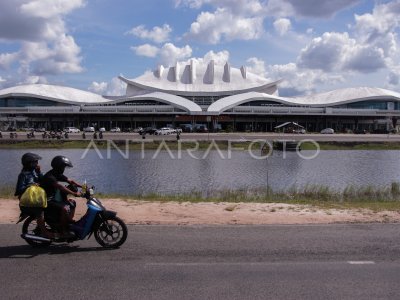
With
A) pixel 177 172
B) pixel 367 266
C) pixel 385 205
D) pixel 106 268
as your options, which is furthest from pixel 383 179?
pixel 106 268

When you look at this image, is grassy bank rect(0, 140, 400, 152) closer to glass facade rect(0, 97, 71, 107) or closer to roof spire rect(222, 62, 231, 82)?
glass facade rect(0, 97, 71, 107)

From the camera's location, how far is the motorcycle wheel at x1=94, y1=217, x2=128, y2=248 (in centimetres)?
887

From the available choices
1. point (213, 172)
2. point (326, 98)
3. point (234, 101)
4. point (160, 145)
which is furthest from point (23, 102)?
point (213, 172)

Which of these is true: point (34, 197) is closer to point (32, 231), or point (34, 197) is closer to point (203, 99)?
point (32, 231)

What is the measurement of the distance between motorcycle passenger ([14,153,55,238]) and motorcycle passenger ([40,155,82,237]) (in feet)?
0.66

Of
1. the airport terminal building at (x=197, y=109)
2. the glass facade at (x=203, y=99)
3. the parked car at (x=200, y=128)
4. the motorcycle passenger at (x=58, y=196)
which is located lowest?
the motorcycle passenger at (x=58, y=196)

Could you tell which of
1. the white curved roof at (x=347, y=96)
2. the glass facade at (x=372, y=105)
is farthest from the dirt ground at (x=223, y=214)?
the glass facade at (x=372, y=105)

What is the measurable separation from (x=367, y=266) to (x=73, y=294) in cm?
456

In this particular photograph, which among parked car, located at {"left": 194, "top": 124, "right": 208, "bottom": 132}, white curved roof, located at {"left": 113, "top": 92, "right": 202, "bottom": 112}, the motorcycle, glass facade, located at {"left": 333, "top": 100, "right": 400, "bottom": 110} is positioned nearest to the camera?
the motorcycle

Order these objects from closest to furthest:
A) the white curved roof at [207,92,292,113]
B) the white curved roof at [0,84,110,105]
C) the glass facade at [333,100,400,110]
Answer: the white curved roof at [207,92,292,113] < the white curved roof at [0,84,110,105] < the glass facade at [333,100,400,110]

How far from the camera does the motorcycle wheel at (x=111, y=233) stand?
8867 millimetres

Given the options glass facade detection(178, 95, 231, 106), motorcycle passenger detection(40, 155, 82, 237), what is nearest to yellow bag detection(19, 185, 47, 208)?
motorcycle passenger detection(40, 155, 82, 237)

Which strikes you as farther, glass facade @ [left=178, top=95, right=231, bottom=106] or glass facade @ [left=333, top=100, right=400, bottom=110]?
glass facade @ [left=178, top=95, right=231, bottom=106]

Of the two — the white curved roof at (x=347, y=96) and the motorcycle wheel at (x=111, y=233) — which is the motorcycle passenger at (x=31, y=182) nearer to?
the motorcycle wheel at (x=111, y=233)
